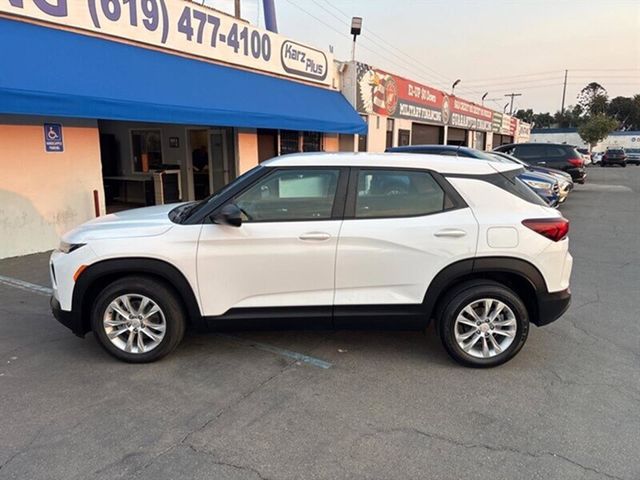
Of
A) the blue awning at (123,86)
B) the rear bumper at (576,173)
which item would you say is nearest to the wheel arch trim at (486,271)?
the blue awning at (123,86)

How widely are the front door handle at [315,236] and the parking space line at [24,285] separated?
12.4 feet

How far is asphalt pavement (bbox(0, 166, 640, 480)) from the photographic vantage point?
2.56m

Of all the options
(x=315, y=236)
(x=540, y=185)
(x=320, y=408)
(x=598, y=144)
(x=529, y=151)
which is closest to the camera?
(x=320, y=408)

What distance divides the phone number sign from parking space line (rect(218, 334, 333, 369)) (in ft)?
19.2

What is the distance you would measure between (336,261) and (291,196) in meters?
0.64

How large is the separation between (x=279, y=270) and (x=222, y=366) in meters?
0.93

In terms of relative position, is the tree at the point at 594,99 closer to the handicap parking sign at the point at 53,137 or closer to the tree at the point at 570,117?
the tree at the point at 570,117

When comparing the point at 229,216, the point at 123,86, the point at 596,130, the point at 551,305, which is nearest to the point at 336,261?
the point at 229,216

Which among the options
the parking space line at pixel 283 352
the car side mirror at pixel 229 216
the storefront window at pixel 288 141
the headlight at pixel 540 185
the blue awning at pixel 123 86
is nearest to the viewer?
the car side mirror at pixel 229 216

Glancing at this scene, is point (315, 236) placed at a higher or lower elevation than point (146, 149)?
lower

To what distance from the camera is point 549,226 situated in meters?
3.56

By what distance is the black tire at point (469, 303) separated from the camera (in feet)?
11.7

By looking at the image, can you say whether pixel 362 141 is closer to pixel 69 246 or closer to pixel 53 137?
pixel 53 137

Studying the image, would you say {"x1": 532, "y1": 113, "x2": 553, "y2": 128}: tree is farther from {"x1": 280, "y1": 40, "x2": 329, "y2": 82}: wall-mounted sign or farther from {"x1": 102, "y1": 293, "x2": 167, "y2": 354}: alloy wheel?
{"x1": 102, "y1": 293, "x2": 167, "y2": 354}: alloy wheel
